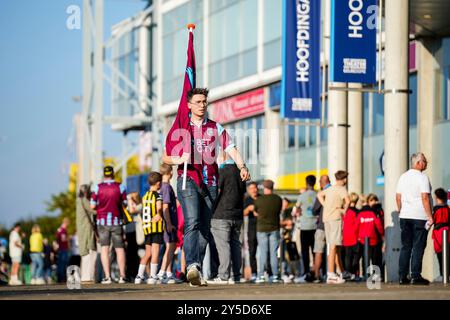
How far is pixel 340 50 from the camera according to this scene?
23.9 metres

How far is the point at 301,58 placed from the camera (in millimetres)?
31906

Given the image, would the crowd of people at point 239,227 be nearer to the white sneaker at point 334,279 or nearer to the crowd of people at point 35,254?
the white sneaker at point 334,279

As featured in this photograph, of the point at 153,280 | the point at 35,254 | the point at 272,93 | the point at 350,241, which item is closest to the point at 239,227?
the point at 153,280

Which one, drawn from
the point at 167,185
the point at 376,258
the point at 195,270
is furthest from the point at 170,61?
the point at 195,270

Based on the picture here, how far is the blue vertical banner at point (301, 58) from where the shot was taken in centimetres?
3112

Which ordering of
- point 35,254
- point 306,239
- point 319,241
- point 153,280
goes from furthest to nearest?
point 35,254 → point 306,239 → point 319,241 → point 153,280

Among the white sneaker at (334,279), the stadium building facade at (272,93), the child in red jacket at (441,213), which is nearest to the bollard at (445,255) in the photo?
the child in red jacket at (441,213)

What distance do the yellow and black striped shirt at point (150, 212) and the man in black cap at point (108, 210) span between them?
0.77 m

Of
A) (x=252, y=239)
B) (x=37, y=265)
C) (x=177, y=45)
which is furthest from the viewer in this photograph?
(x=177, y=45)

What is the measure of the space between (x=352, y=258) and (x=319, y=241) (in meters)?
2.72

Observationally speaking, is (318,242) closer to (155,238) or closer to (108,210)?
(155,238)

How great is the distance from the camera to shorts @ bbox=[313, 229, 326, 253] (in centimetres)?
2408

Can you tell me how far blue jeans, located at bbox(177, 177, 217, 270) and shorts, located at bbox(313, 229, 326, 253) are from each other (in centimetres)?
903

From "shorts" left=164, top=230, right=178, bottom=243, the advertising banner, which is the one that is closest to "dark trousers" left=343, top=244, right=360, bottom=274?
"shorts" left=164, top=230, right=178, bottom=243
